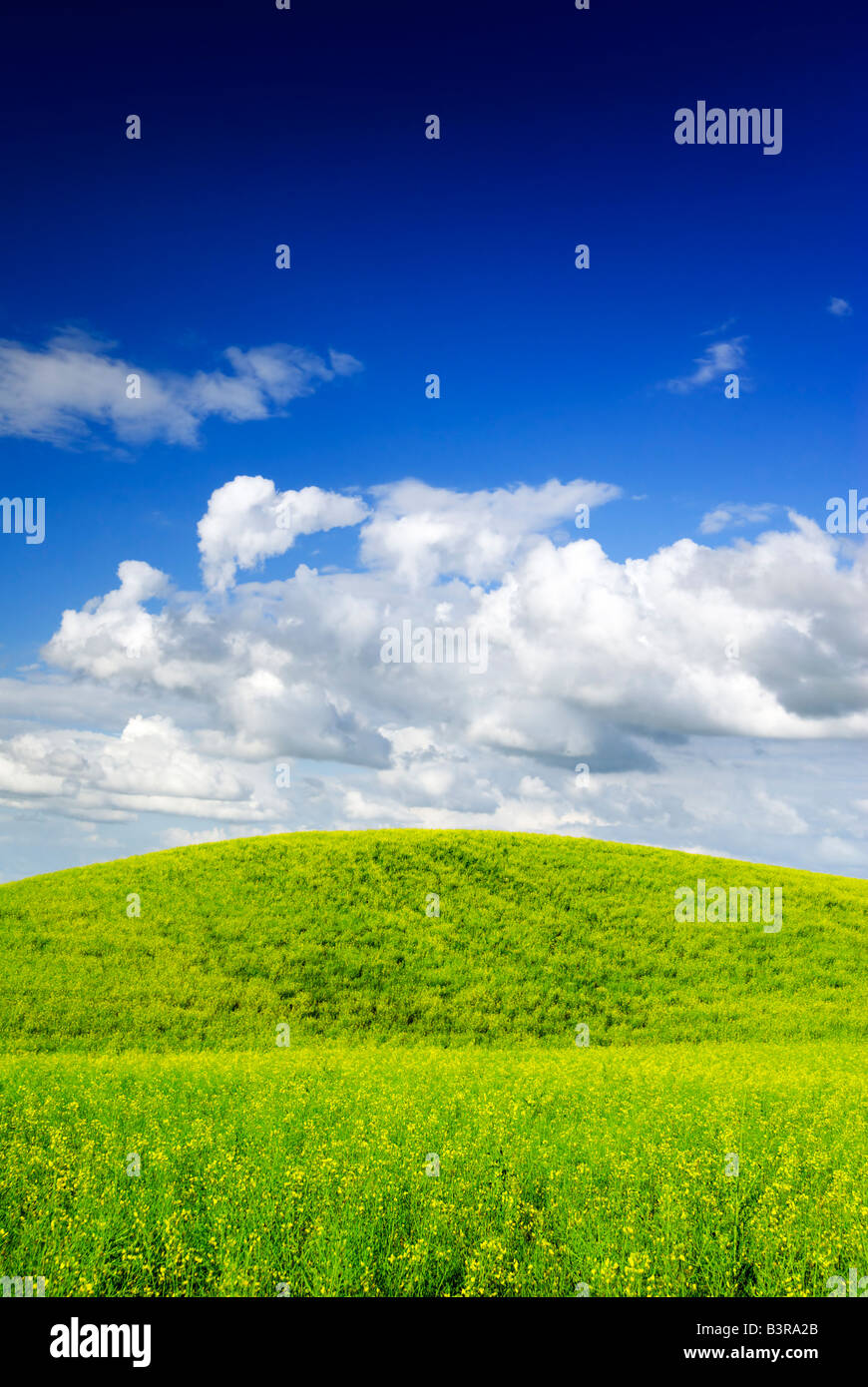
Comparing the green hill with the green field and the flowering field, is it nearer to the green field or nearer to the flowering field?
the green field

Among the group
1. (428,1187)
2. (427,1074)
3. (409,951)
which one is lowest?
(427,1074)

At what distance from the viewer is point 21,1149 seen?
12500 mm

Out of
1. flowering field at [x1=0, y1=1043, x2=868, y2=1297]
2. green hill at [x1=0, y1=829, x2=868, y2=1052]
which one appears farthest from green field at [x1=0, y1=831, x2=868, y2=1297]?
green hill at [x1=0, y1=829, x2=868, y2=1052]

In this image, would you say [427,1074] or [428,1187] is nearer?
[428,1187]

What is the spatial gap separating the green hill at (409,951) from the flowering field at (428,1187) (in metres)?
14.3

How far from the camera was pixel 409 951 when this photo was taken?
122 feet

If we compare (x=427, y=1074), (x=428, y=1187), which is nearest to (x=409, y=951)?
(x=427, y=1074)

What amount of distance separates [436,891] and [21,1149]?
31.1m

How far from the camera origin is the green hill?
105 ft

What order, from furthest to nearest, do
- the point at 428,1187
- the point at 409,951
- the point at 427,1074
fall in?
the point at 409,951
the point at 427,1074
the point at 428,1187

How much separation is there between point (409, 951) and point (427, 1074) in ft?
54.5

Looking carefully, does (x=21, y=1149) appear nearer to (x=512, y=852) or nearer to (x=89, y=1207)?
(x=89, y=1207)

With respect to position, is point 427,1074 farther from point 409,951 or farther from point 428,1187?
point 409,951
